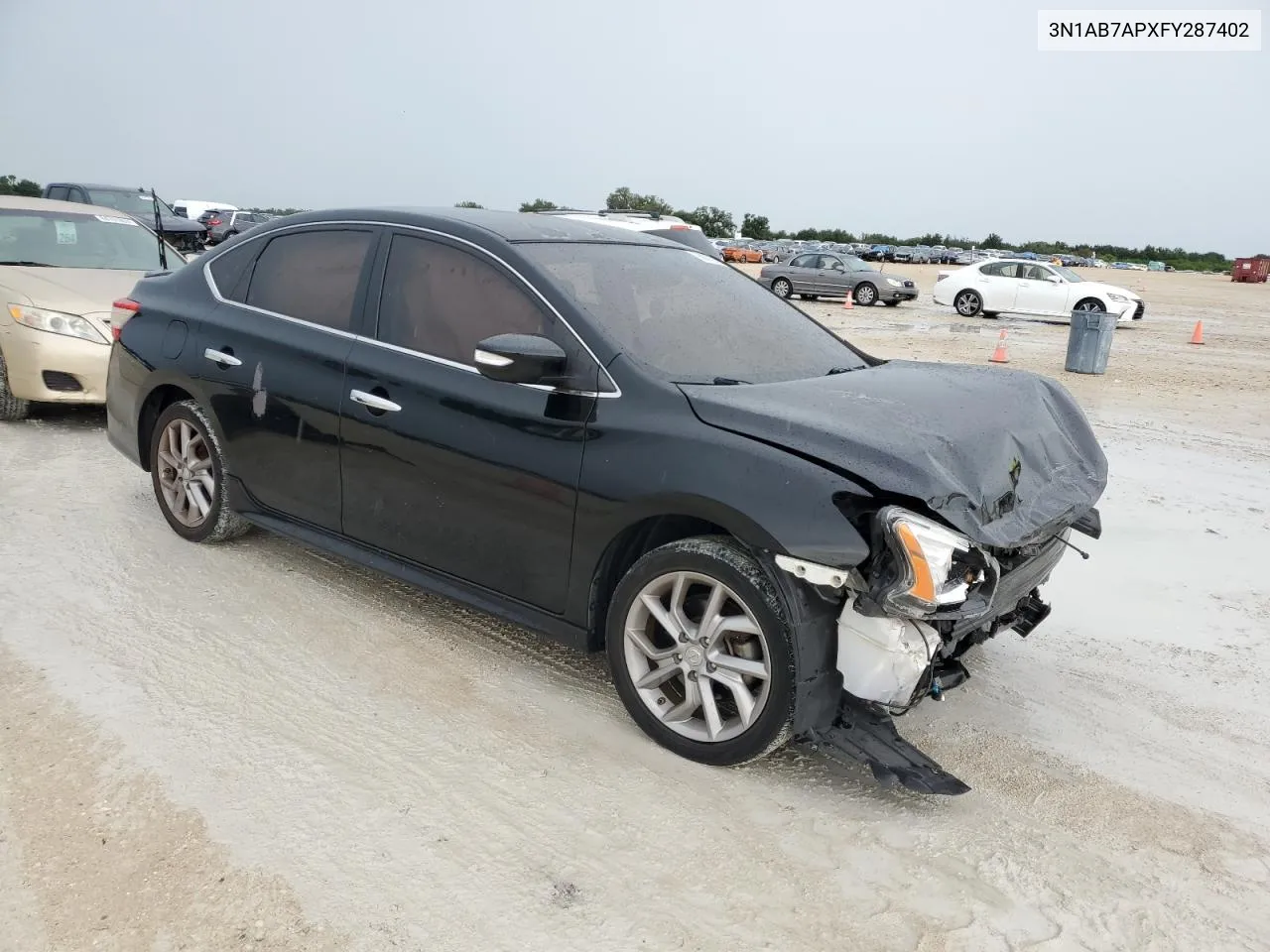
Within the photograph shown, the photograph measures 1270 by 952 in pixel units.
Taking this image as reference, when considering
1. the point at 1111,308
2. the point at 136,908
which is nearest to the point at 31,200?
the point at 136,908

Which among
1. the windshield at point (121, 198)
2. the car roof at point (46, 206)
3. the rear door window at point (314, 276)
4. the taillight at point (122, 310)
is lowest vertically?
the taillight at point (122, 310)

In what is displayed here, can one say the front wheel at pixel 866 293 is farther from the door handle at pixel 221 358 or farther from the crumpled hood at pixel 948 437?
the door handle at pixel 221 358

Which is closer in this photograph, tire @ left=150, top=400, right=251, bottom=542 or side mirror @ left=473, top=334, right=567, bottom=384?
side mirror @ left=473, top=334, right=567, bottom=384

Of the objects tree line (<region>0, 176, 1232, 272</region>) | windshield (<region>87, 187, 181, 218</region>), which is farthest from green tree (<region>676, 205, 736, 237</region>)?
windshield (<region>87, 187, 181, 218</region>)

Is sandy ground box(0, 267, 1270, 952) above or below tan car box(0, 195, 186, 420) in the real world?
below

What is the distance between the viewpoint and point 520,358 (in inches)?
135

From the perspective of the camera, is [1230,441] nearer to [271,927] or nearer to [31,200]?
[271,927]

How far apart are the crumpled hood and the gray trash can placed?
10.6 meters

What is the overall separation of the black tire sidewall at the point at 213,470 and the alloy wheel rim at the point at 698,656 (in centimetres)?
250

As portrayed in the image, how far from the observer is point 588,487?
344 cm

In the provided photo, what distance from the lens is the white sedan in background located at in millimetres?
22500

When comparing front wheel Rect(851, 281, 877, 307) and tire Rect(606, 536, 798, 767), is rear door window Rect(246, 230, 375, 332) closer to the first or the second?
tire Rect(606, 536, 798, 767)

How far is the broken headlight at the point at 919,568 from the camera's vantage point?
9.31 feet

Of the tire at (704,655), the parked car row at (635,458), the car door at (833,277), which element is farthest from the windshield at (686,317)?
the car door at (833,277)
